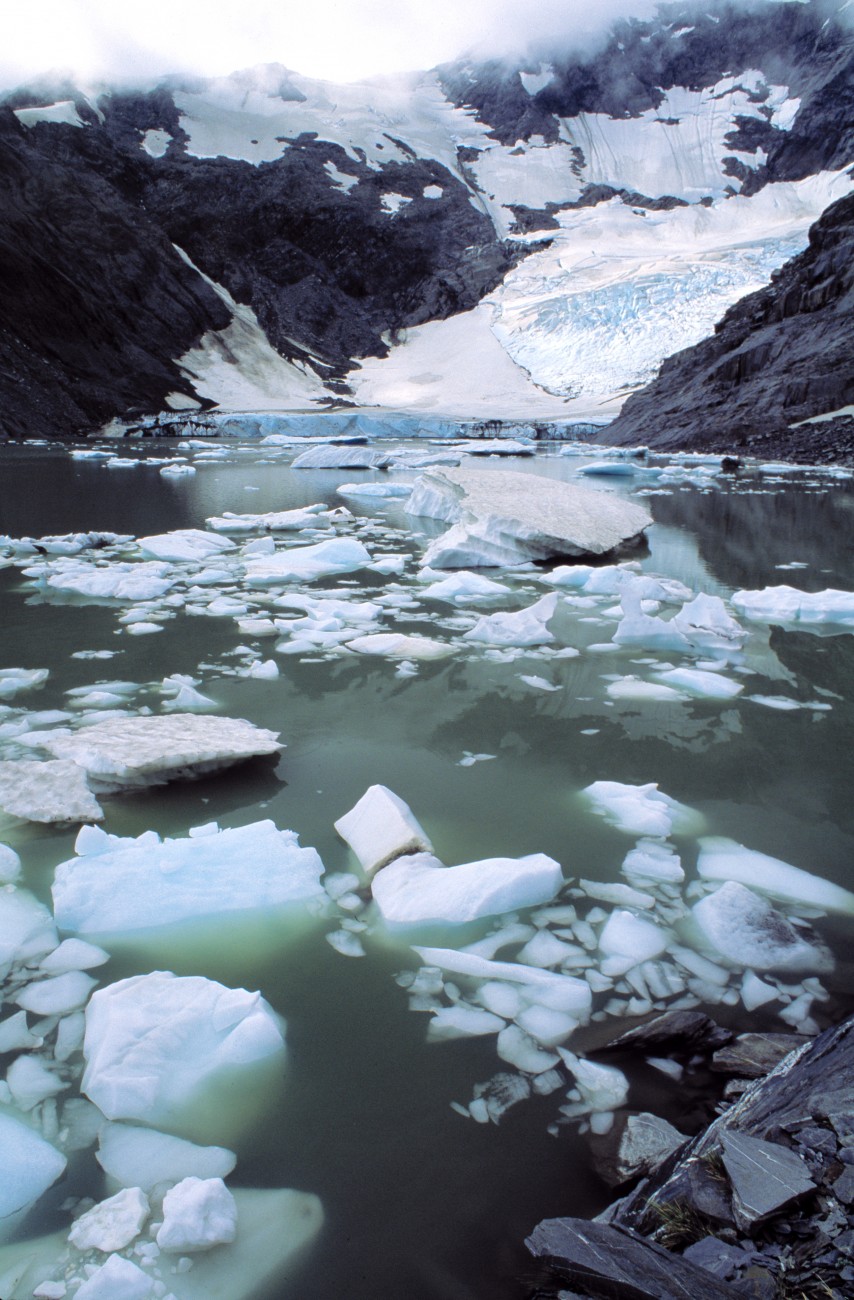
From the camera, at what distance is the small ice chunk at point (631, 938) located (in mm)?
1557

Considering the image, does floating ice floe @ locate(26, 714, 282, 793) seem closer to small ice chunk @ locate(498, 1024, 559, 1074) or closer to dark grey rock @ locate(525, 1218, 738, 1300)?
small ice chunk @ locate(498, 1024, 559, 1074)

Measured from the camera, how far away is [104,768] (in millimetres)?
2127

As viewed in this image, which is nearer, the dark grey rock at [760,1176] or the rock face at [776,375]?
the dark grey rock at [760,1176]

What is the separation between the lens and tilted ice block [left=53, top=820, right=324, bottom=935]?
1.60m

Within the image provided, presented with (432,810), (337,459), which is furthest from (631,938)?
(337,459)

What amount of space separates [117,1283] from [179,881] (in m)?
0.83

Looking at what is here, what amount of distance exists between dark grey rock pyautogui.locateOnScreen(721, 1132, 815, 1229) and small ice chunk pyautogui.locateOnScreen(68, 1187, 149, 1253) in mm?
759

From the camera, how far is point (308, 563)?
5.27 metres

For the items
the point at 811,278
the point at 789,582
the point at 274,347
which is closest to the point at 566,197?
the point at 274,347

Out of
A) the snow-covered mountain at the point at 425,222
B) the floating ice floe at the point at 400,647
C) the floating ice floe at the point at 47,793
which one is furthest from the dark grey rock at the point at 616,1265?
the snow-covered mountain at the point at 425,222

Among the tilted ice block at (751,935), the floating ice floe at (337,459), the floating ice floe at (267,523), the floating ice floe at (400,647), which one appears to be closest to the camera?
the tilted ice block at (751,935)

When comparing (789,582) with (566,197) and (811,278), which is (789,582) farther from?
(566,197)

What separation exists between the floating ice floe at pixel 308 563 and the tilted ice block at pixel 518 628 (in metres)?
1.73

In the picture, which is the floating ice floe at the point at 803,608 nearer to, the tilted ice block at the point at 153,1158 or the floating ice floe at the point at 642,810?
the floating ice floe at the point at 642,810
